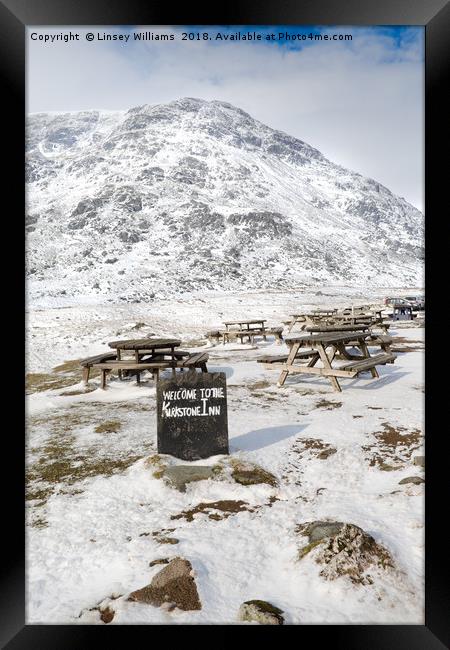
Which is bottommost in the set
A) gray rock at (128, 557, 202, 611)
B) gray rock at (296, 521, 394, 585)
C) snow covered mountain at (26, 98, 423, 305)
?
gray rock at (128, 557, 202, 611)

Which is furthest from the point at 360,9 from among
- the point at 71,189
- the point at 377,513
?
the point at 71,189

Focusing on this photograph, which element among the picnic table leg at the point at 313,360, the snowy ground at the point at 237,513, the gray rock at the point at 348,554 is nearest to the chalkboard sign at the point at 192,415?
the snowy ground at the point at 237,513

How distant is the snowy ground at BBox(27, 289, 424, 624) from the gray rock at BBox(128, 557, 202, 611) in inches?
1.8

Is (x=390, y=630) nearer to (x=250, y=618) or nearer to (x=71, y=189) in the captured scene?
(x=250, y=618)

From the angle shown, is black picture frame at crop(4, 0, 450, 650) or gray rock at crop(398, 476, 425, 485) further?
gray rock at crop(398, 476, 425, 485)

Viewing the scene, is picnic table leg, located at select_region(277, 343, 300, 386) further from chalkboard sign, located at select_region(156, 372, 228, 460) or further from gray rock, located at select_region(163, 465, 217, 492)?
gray rock, located at select_region(163, 465, 217, 492)

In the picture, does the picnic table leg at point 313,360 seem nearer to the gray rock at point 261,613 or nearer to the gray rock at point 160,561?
the gray rock at point 160,561

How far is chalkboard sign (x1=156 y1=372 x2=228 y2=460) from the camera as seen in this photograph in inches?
170

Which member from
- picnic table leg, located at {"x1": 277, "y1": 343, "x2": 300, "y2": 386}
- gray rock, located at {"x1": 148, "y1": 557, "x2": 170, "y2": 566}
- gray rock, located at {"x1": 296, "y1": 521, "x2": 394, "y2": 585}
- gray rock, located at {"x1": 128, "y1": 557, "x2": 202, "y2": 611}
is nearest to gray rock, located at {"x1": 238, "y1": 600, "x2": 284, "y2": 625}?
gray rock, located at {"x1": 128, "y1": 557, "x2": 202, "y2": 611}

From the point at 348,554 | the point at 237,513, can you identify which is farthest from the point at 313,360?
the point at 348,554
